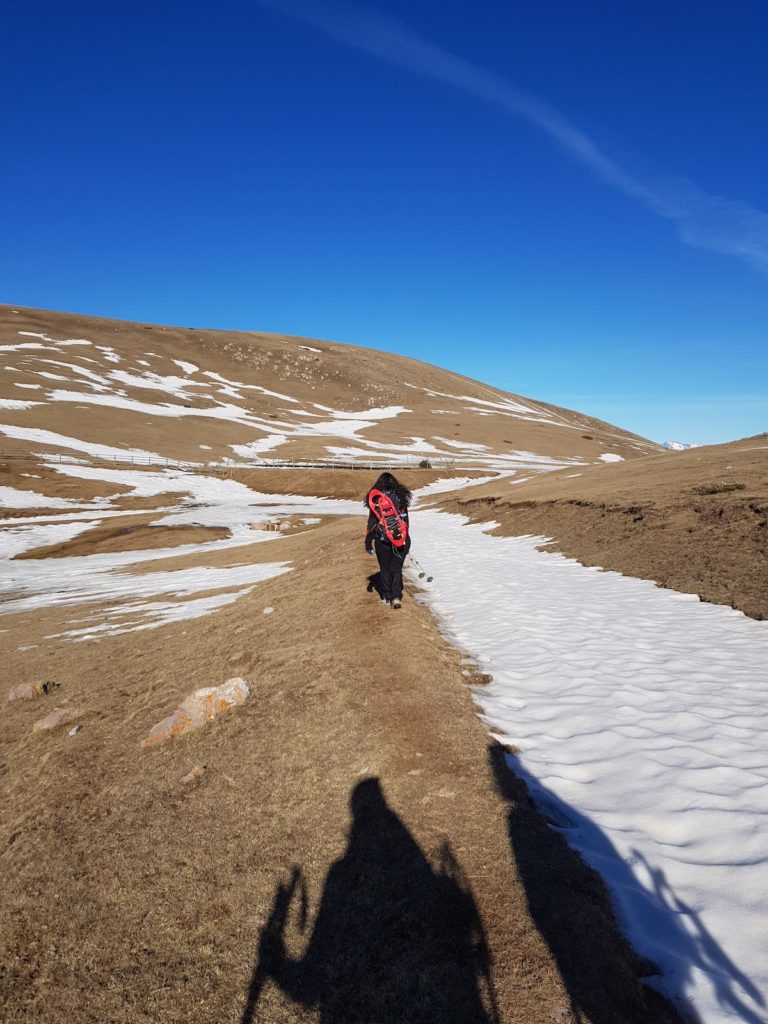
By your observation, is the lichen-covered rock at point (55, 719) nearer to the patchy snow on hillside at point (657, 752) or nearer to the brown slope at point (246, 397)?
the patchy snow on hillside at point (657, 752)

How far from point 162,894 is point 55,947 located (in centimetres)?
71

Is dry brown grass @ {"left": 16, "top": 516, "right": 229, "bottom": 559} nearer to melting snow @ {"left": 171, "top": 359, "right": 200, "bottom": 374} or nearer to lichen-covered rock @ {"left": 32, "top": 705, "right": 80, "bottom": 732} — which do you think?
lichen-covered rock @ {"left": 32, "top": 705, "right": 80, "bottom": 732}

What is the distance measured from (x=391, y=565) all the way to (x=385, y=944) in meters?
7.26

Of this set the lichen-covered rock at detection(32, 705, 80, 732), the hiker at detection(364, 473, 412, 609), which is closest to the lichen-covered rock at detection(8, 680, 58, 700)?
the lichen-covered rock at detection(32, 705, 80, 732)

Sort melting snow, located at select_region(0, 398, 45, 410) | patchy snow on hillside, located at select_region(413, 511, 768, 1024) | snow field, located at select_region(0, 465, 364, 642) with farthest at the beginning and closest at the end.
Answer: melting snow, located at select_region(0, 398, 45, 410) → snow field, located at select_region(0, 465, 364, 642) → patchy snow on hillside, located at select_region(413, 511, 768, 1024)

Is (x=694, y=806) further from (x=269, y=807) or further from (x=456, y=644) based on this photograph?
(x=456, y=644)

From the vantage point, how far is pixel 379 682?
693 centimetres

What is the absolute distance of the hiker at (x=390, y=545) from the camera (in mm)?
10133

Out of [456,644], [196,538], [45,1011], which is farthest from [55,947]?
[196,538]

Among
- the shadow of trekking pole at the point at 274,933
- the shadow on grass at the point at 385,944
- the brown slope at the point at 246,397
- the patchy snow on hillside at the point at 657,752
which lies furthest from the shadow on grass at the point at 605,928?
the brown slope at the point at 246,397

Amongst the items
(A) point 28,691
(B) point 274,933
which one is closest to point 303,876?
(B) point 274,933

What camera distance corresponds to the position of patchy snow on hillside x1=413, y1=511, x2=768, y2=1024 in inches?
130

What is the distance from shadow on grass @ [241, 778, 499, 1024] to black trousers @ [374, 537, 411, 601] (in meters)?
6.28

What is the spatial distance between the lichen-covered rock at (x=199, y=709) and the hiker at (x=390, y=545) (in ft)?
12.8
